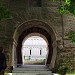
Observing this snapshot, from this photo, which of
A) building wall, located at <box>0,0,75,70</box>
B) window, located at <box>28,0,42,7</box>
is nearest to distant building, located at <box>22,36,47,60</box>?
window, located at <box>28,0,42,7</box>

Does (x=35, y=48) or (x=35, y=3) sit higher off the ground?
(x=35, y=3)

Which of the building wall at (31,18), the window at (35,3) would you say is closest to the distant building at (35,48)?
the window at (35,3)

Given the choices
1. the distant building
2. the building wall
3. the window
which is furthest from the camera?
the distant building

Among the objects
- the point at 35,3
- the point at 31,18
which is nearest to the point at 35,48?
the point at 35,3

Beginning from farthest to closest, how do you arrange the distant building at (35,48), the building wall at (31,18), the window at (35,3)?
the distant building at (35,48), the window at (35,3), the building wall at (31,18)

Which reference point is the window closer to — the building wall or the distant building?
the building wall

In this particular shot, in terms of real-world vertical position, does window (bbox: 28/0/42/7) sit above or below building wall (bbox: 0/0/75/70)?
above

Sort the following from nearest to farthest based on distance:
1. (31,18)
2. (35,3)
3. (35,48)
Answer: (31,18), (35,3), (35,48)

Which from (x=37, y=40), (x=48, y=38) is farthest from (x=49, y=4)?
(x=37, y=40)

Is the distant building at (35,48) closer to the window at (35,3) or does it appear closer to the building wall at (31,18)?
the window at (35,3)

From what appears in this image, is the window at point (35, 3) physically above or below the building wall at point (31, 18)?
above

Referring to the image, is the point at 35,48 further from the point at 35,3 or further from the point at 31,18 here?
the point at 31,18

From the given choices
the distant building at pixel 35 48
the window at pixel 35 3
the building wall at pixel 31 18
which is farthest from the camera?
the distant building at pixel 35 48

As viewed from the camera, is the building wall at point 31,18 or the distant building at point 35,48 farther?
the distant building at point 35,48
